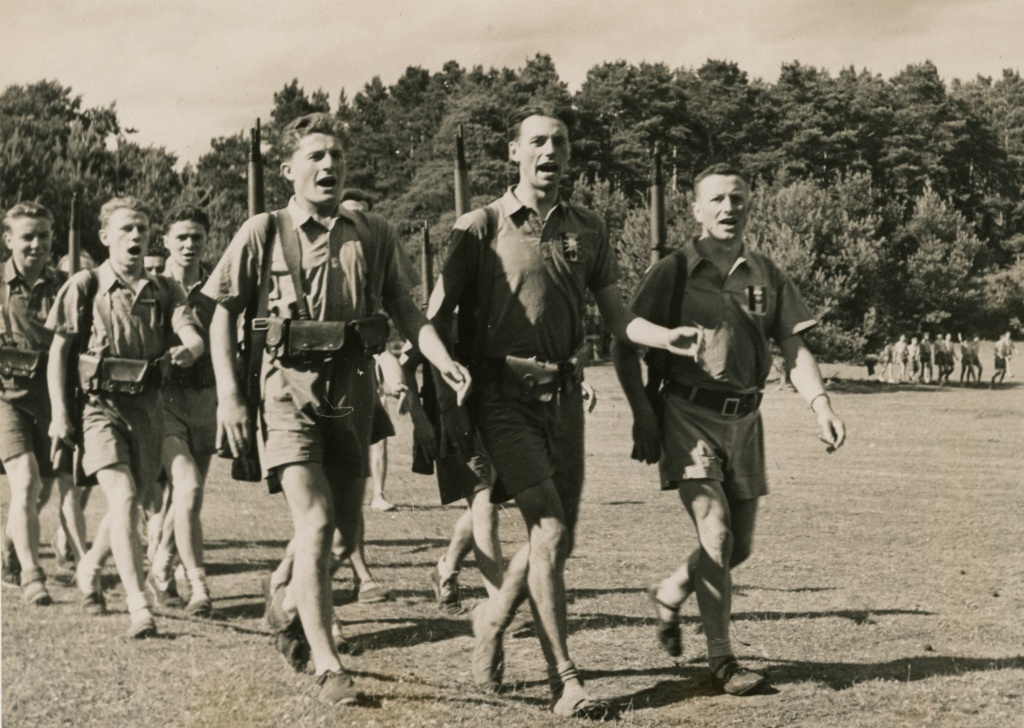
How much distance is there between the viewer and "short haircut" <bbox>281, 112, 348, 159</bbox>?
5.28 meters

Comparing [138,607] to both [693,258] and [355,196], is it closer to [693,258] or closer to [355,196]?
[355,196]

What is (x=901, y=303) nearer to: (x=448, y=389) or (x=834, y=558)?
(x=834, y=558)

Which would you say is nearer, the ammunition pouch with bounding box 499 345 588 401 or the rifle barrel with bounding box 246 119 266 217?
the ammunition pouch with bounding box 499 345 588 401

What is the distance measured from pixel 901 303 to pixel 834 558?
37.9 meters

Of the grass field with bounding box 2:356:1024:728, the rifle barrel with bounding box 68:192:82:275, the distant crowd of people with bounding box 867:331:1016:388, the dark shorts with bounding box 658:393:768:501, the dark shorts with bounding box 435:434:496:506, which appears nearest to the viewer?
the grass field with bounding box 2:356:1024:728

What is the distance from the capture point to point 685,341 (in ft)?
A: 16.6

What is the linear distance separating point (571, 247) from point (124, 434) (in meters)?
2.90

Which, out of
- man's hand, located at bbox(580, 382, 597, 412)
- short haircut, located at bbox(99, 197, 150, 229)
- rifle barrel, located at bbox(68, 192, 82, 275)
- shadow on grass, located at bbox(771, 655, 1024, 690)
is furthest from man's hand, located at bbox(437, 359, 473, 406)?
rifle barrel, located at bbox(68, 192, 82, 275)

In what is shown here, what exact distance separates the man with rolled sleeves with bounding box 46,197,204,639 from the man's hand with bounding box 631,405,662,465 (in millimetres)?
2491

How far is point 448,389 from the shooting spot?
5.30 meters

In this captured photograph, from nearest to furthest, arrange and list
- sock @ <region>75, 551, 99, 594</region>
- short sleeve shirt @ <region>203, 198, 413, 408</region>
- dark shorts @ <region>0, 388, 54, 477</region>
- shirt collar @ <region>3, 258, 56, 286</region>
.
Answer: short sleeve shirt @ <region>203, 198, 413, 408</region>
sock @ <region>75, 551, 99, 594</region>
shirt collar @ <region>3, 258, 56, 286</region>
dark shorts @ <region>0, 388, 54, 477</region>

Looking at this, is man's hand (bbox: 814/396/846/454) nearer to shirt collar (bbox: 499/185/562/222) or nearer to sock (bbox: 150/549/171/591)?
shirt collar (bbox: 499/185/562/222)

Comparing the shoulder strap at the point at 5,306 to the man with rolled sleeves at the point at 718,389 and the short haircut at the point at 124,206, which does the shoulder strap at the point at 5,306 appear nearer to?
the short haircut at the point at 124,206

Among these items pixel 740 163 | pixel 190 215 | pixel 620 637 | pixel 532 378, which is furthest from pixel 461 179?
pixel 740 163
